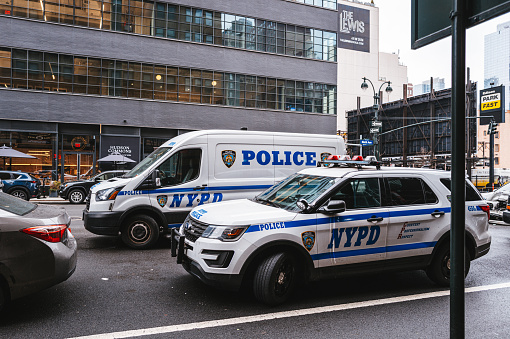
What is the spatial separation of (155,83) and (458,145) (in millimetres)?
26590

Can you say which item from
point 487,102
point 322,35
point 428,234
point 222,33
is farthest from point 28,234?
point 487,102

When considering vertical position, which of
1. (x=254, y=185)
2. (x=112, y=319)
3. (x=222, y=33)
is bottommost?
(x=112, y=319)

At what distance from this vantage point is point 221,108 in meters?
28.6

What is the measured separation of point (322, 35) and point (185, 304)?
100ft

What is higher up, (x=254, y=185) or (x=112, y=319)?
(x=254, y=185)

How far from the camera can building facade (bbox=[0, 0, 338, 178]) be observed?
24094 mm

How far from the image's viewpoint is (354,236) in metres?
5.29

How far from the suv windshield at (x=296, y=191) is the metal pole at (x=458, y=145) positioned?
2.99 meters

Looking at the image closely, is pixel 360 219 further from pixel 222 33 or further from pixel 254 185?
pixel 222 33

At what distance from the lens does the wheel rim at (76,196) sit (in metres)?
18.9

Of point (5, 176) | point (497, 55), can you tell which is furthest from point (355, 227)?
point (497, 55)

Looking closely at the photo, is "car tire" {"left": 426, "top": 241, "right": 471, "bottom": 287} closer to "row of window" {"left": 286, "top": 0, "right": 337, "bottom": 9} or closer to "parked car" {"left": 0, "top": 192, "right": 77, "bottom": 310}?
"parked car" {"left": 0, "top": 192, "right": 77, "bottom": 310}

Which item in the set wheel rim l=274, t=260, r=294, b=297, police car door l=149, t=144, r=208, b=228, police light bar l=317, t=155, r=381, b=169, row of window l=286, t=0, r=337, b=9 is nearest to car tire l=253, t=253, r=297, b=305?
wheel rim l=274, t=260, r=294, b=297

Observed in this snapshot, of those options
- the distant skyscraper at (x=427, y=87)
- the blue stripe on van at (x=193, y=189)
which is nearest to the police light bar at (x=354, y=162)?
the blue stripe on van at (x=193, y=189)
